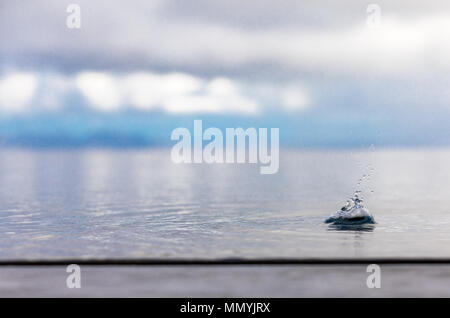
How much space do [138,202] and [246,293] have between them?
8069 mm

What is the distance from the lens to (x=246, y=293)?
3.88 meters

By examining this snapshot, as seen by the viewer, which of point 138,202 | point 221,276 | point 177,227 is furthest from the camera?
point 138,202

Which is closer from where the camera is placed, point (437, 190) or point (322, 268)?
point (322, 268)

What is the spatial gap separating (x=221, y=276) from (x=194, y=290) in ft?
1.20

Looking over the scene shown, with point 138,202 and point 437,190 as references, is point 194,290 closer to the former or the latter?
point 138,202

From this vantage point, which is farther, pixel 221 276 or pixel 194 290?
pixel 221 276

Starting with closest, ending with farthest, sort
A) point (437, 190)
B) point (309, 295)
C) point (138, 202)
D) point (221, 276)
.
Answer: point (309, 295), point (221, 276), point (138, 202), point (437, 190)

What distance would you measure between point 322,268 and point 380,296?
0.70 metres

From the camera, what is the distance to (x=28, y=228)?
8.12 m
